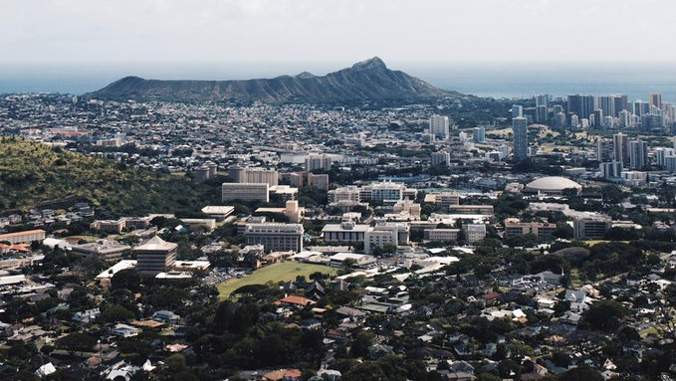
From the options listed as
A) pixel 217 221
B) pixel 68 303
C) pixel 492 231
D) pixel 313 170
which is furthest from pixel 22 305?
pixel 313 170

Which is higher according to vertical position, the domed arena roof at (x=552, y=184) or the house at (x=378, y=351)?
the domed arena roof at (x=552, y=184)

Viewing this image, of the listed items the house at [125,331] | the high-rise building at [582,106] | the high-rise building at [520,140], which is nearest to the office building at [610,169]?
the high-rise building at [520,140]

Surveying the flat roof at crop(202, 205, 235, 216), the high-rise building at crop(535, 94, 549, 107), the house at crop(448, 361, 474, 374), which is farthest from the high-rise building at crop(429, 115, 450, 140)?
the house at crop(448, 361, 474, 374)

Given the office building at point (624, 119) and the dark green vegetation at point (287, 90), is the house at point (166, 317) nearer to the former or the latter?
the office building at point (624, 119)

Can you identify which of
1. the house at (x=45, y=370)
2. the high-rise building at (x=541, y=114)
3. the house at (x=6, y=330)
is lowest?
the house at (x=45, y=370)

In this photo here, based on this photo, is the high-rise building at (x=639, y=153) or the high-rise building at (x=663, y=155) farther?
the high-rise building at (x=639, y=153)

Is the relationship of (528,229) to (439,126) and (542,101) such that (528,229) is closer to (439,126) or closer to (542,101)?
(439,126)

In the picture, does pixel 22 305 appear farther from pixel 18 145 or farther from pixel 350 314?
pixel 18 145
